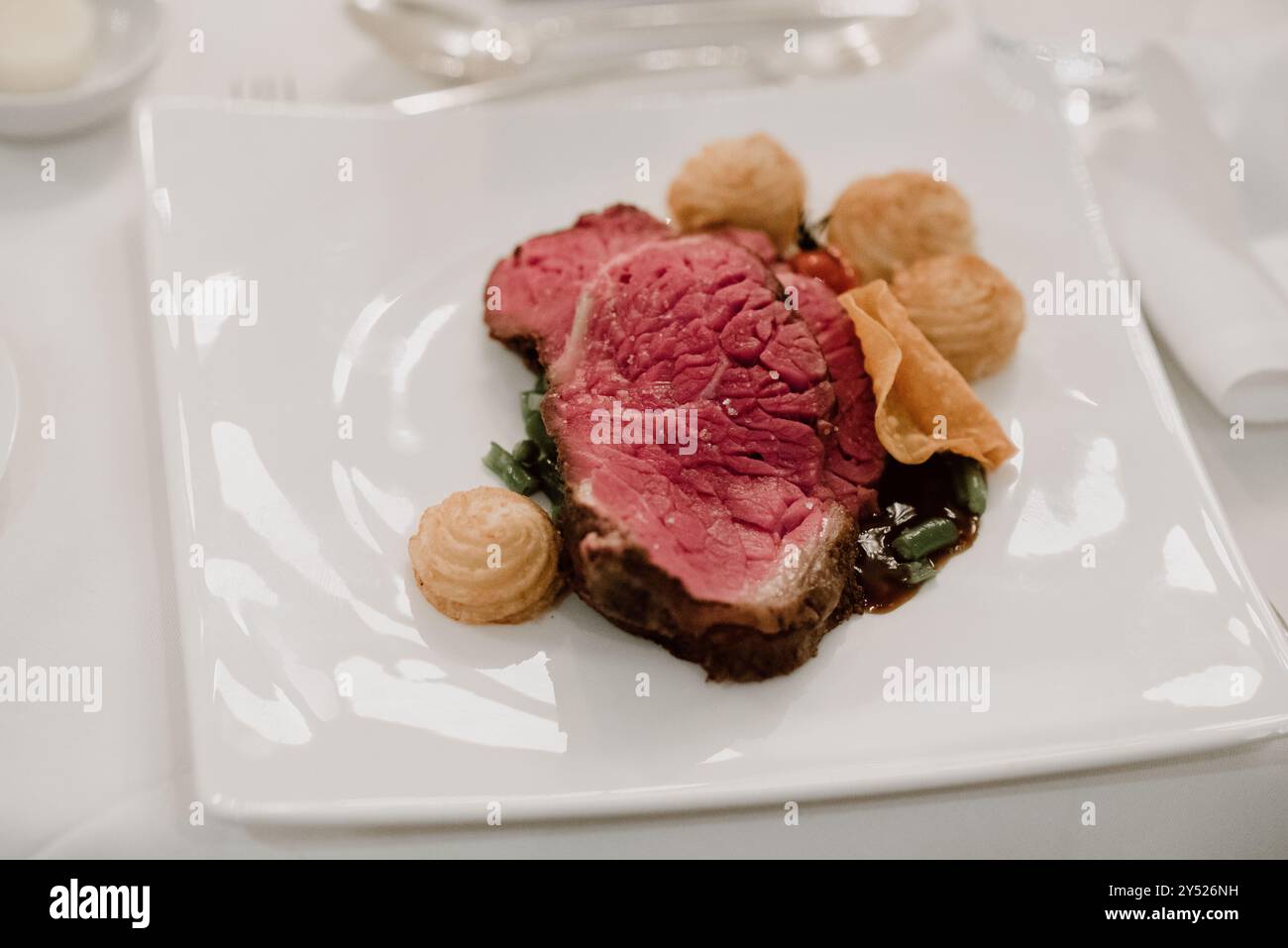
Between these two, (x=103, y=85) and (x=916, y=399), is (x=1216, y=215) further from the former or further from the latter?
(x=103, y=85)

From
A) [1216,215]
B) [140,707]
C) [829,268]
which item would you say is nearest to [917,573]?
[829,268]

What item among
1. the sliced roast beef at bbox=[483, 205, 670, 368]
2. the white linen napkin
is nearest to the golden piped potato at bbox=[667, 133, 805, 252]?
the sliced roast beef at bbox=[483, 205, 670, 368]

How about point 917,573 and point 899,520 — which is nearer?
point 917,573

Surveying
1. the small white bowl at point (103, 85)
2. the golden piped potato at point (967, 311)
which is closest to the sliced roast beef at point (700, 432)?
the golden piped potato at point (967, 311)

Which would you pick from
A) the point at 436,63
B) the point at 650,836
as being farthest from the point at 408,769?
the point at 436,63

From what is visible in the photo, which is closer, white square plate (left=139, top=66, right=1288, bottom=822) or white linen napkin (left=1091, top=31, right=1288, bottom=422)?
white square plate (left=139, top=66, right=1288, bottom=822)

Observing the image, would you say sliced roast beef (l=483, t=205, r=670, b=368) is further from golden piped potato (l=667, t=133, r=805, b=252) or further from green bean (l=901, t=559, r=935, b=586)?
green bean (l=901, t=559, r=935, b=586)
